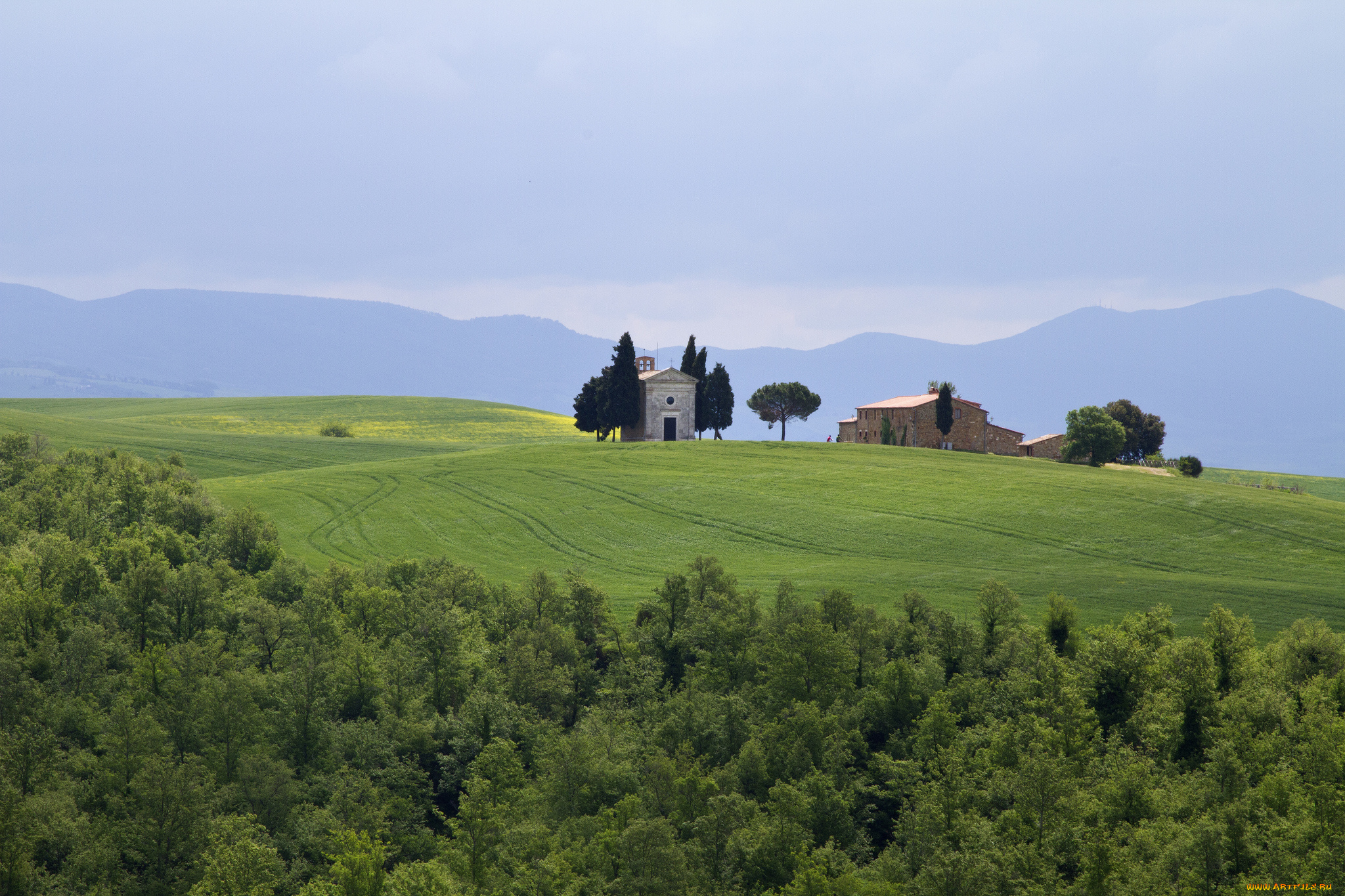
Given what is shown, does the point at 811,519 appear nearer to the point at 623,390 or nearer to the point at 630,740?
the point at 630,740

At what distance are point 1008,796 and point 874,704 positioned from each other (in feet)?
23.1

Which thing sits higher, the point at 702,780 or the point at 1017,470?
the point at 1017,470

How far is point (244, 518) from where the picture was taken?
52031mm

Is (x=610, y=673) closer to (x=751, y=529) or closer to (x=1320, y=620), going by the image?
(x=751, y=529)

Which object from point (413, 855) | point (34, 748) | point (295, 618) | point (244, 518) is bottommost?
point (413, 855)

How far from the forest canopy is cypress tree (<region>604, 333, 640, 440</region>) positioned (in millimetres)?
49649

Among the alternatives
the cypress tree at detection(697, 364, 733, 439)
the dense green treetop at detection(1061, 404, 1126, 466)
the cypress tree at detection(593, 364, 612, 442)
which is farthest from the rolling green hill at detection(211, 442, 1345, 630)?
the cypress tree at detection(697, 364, 733, 439)

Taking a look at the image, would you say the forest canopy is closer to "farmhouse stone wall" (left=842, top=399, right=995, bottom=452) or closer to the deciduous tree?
"farmhouse stone wall" (left=842, top=399, right=995, bottom=452)

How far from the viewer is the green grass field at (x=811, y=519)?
45656 millimetres

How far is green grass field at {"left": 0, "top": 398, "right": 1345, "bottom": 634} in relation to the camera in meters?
45.7

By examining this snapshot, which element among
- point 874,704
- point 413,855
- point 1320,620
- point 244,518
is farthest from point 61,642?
point 1320,620

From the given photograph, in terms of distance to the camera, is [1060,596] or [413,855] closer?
[413,855]

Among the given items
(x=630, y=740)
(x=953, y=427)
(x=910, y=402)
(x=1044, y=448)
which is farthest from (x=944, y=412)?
(x=630, y=740)

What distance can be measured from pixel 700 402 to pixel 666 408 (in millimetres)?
4419
